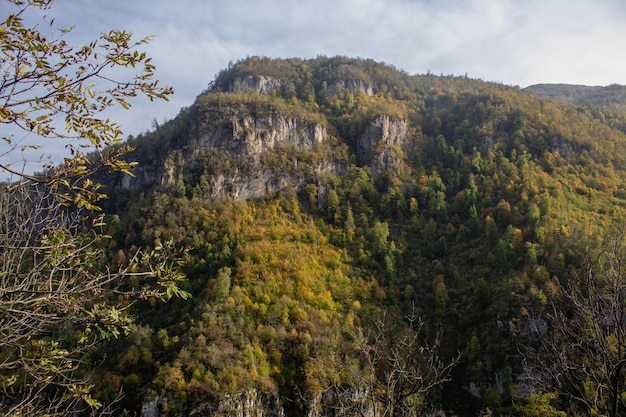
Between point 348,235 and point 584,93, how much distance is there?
157315 mm

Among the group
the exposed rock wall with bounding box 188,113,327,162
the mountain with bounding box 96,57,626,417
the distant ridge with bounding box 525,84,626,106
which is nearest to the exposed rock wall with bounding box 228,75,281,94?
the mountain with bounding box 96,57,626,417

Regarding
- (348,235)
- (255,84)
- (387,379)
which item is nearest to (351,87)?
(255,84)

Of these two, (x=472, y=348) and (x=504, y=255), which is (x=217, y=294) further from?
(x=504, y=255)

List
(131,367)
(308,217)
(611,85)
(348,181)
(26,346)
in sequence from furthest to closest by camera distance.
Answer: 1. (611,85)
2. (348,181)
3. (308,217)
4. (131,367)
5. (26,346)

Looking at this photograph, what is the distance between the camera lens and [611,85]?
545 ft

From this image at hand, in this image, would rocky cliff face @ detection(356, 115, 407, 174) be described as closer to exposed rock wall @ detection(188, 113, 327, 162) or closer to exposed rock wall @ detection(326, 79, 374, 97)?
exposed rock wall @ detection(188, 113, 327, 162)

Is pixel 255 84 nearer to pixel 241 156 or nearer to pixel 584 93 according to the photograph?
pixel 241 156

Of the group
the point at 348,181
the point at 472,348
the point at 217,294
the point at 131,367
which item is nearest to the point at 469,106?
the point at 348,181

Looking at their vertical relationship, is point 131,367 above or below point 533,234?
below

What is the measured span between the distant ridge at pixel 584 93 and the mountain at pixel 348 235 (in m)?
55.1

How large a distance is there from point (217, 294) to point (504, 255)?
36.4m

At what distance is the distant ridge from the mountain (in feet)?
181

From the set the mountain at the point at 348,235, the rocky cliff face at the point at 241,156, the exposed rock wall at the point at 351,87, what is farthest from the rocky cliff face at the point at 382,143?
the exposed rock wall at the point at 351,87

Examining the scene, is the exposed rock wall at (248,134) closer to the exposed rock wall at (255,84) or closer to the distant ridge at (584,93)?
the exposed rock wall at (255,84)
